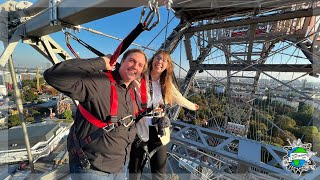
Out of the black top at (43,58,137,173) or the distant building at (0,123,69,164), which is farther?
the distant building at (0,123,69,164)

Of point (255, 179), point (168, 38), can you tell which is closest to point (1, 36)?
point (168, 38)

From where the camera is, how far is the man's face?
3.28 ft

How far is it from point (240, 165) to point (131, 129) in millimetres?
1612

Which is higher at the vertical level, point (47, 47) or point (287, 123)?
point (47, 47)

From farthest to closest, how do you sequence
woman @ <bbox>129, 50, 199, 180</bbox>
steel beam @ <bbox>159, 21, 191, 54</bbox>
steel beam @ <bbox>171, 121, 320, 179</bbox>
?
steel beam @ <bbox>159, 21, 191, 54</bbox>, steel beam @ <bbox>171, 121, 320, 179</bbox>, woman @ <bbox>129, 50, 199, 180</bbox>

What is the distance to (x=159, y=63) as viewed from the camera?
151 centimetres

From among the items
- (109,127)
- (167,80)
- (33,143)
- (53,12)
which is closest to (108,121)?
(109,127)

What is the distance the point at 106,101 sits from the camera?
94 cm

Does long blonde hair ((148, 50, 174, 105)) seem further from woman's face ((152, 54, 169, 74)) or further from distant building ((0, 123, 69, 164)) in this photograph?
distant building ((0, 123, 69, 164))

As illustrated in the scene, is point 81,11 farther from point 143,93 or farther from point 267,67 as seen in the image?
point 267,67

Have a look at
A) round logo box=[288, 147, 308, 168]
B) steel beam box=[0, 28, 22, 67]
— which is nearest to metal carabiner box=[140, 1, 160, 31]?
steel beam box=[0, 28, 22, 67]

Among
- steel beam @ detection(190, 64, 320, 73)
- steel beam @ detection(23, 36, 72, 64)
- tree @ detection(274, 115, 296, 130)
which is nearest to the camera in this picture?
steel beam @ detection(23, 36, 72, 64)

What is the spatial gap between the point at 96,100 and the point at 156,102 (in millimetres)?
668

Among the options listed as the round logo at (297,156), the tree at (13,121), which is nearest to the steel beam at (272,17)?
the round logo at (297,156)
